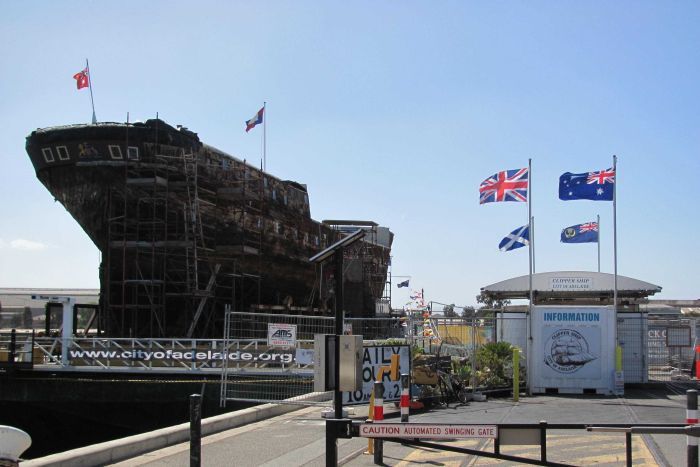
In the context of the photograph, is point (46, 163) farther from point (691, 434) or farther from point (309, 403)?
point (691, 434)

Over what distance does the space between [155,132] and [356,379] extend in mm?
25679

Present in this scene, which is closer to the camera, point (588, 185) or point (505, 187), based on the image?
point (588, 185)

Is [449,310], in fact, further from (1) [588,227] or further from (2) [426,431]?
(2) [426,431]

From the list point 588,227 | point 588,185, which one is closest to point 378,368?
point 588,185

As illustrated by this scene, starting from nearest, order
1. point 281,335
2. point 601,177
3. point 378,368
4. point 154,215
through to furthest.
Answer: point 378,368 → point 281,335 → point 601,177 → point 154,215

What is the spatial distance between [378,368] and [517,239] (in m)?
7.96

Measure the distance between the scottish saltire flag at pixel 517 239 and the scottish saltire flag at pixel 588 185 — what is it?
4.37 feet

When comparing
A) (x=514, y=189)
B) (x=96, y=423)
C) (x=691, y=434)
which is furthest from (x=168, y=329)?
(x=691, y=434)

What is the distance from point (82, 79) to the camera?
1262 inches

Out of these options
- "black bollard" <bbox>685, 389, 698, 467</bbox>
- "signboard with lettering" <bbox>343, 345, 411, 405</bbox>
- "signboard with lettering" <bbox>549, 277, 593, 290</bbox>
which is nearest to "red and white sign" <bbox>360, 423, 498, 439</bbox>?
"black bollard" <bbox>685, 389, 698, 467</bbox>

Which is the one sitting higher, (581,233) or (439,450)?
(581,233)

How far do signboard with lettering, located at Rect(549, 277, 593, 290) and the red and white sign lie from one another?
17.0m

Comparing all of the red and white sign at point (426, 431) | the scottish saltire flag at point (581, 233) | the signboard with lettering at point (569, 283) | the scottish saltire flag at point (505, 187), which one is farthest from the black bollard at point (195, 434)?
the scottish saltire flag at point (581, 233)

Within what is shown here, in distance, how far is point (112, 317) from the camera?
3078 centimetres
